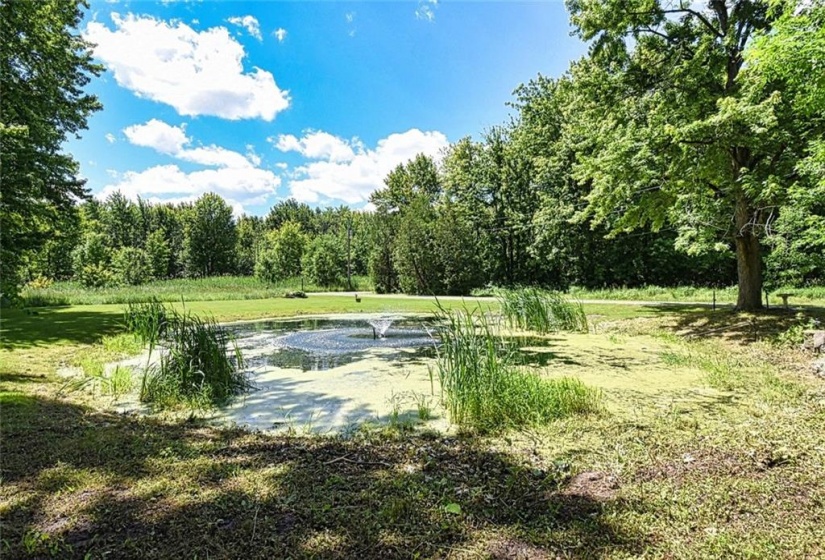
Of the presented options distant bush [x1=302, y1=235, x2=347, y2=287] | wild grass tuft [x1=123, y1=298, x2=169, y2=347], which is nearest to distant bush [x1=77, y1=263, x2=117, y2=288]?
distant bush [x1=302, y1=235, x2=347, y2=287]

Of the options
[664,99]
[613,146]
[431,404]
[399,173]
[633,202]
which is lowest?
[431,404]

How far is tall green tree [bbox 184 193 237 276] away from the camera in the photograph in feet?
141

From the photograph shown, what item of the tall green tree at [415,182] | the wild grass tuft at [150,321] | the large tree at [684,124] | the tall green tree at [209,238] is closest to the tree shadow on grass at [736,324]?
the large tree at [684,124]

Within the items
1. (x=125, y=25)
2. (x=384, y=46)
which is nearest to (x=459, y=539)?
(x=125, y=25)

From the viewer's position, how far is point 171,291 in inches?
1047

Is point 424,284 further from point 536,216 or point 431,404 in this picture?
point 431,404

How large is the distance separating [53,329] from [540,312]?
34.3 ft

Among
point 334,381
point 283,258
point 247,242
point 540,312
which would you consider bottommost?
point 334,381

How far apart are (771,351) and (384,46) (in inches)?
403

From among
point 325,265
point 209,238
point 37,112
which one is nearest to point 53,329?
point 37,112

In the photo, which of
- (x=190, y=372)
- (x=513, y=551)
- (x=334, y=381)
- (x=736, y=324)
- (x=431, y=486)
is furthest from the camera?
(x=736, y=324)

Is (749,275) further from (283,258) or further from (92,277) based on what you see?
(283,258)

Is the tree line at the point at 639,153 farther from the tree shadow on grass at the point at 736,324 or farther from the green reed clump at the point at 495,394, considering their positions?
the green reed clump at the point at 495,394

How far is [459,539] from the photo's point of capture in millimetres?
2072
